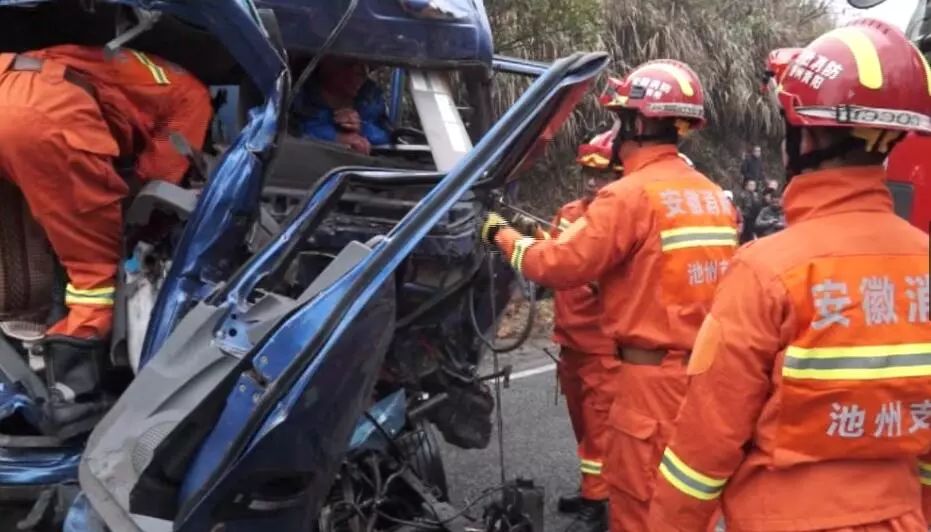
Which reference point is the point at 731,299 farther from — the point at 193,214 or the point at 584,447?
the point at 584,447

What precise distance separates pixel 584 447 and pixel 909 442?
7.47 feet

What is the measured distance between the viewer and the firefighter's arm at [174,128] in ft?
10.4

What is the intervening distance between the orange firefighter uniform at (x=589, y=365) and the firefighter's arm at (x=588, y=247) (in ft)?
1.55

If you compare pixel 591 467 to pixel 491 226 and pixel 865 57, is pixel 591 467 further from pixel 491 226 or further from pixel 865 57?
pixel 865 57

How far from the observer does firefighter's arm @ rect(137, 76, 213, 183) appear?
317cm

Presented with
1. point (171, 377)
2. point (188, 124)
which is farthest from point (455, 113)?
point (171, 377)

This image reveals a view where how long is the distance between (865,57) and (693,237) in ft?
4.95

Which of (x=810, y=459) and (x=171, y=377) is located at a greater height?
(x=810, y=459)

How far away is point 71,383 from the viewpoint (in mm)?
3070

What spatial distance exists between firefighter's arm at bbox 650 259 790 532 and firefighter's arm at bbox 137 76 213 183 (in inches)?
74.0

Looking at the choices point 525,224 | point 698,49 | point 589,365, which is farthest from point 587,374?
point 698,49

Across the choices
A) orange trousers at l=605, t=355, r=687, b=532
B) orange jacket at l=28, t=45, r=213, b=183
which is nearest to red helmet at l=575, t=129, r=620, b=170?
orange trousers at l=605, t=355, r=687, b=532

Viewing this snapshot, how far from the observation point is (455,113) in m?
3.76

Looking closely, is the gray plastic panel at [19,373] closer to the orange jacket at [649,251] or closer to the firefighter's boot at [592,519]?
the orange jacket at [649,251]
